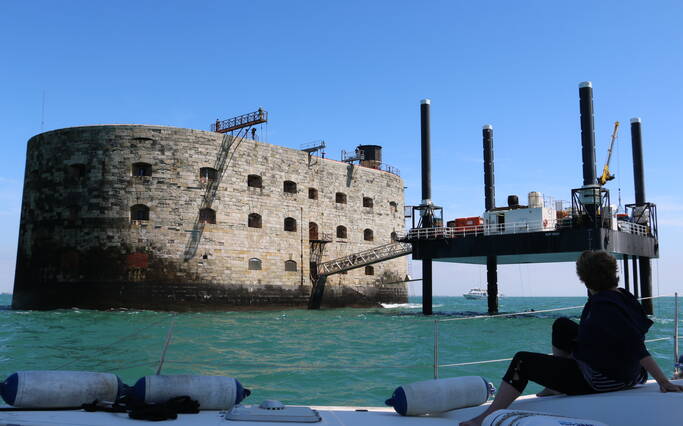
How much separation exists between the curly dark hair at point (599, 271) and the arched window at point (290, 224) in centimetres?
2706

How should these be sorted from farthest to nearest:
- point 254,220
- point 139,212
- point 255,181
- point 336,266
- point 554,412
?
point 336,266, point 255,181, point 254,220, point 139,212, point 554,412

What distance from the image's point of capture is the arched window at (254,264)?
92.2ft

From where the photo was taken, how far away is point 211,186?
2725 centimetres

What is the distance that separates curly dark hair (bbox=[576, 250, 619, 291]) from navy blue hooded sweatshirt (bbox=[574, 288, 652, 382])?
47mm

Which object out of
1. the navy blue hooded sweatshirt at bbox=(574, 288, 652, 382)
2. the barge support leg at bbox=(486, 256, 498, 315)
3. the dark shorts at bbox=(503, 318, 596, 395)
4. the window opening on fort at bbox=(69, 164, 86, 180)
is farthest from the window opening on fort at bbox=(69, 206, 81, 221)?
the navy blue hooded sweatshirt at bbox=(574, 288, 652, 382)

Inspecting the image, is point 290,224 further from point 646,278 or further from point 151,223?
point 646,278

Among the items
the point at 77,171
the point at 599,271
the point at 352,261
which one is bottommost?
the point at 599,271

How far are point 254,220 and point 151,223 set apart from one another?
16.3 feet

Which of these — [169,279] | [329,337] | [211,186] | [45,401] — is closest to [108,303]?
[169,279]

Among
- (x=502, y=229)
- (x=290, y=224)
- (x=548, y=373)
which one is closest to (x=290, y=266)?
(x=290, y=224)

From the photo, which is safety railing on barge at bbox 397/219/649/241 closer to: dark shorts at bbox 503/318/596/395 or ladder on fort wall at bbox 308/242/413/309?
ladder on fort wall at bbox 308/242/413/309

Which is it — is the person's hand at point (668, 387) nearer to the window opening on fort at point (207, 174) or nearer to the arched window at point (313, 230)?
the window opening on fort at point (207, 174)

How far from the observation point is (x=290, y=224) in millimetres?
30297

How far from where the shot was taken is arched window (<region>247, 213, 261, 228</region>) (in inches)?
1133
